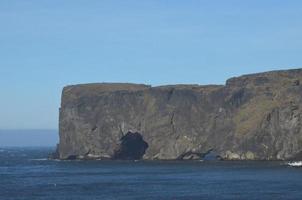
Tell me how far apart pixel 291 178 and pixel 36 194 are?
44137mm

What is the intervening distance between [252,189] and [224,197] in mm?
12329

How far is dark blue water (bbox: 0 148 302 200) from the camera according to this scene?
4230 inches

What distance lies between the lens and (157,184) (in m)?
128

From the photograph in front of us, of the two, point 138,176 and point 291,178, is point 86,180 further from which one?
point 291,178

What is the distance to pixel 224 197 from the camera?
102562 millimetres

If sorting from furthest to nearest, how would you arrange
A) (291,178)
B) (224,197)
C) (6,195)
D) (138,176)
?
1. (138,176)
2. (291,178)
3. (6,195)
4. (224,197)

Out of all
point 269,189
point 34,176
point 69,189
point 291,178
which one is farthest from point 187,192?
point 34,176

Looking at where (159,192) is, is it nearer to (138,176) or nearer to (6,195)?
(6,195)

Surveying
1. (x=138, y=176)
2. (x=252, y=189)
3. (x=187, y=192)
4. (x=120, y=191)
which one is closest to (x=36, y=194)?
(x=120, y=191)

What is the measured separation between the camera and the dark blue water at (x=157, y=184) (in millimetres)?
107438

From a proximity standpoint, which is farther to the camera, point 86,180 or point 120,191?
point 86,180

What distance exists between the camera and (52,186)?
128 m

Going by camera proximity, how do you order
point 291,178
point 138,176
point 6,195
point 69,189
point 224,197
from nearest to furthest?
point 224,197 < point 6,195 < point 69,189 < point 291,178 < point 138,176

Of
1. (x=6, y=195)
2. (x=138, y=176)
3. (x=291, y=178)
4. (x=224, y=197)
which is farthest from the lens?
(x=138, y=176)
